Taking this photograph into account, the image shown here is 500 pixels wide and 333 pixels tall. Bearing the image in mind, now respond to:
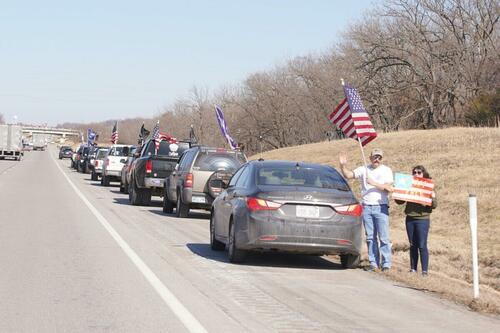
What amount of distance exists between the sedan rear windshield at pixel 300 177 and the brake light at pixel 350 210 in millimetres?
429

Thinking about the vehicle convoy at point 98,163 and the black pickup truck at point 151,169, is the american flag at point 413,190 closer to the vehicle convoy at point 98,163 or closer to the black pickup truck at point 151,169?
the black pickup truck at point 151,169

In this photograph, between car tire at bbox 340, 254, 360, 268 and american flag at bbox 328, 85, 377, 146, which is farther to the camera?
american flag at bbox 328, 85, 377, 146

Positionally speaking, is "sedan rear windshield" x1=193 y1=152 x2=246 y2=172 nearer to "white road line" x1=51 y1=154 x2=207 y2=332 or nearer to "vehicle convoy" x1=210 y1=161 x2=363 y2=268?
"white road line" x1=51 y1=154 x2=207 y2=332

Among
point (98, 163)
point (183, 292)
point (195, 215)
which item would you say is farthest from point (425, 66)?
point (183, 292)

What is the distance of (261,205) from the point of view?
11.7m

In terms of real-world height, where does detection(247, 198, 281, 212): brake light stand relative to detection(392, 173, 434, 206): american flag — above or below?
below

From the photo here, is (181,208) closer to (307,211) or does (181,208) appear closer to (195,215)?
(195,215)

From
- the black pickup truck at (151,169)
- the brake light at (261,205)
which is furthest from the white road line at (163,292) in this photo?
the black pickup truck at (151,169)

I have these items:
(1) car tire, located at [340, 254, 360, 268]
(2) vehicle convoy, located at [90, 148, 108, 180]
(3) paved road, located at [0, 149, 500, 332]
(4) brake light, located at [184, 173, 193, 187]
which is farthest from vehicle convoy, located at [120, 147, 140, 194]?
(1) car tire, located at [340, 254, 360, 268]

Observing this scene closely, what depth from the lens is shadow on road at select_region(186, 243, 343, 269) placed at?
1262cm

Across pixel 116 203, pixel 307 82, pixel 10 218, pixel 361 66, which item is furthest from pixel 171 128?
pixel 10 218

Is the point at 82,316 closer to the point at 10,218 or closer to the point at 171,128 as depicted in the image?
the point at 10,218

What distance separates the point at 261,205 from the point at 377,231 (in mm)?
1939

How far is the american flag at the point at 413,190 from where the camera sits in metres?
11.7
